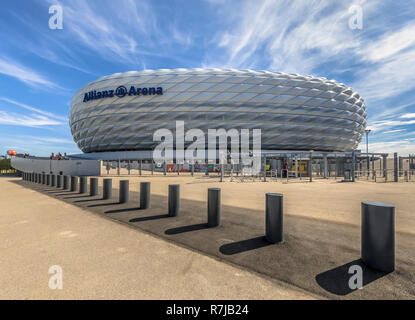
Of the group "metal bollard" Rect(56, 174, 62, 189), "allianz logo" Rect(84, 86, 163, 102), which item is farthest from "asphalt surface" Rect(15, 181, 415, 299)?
"allianz logo" Rect(84, 86, 163, 102)

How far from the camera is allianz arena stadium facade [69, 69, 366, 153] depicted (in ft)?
148

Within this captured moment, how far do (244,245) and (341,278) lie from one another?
1383mm

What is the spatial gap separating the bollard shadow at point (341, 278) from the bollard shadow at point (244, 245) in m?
1.06

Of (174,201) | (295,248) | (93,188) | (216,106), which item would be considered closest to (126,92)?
(216,106)

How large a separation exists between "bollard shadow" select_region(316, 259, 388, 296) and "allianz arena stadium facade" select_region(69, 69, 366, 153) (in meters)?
43.7

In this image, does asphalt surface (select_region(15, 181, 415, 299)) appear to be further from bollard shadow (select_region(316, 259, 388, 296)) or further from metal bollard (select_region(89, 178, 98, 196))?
metal bollard (select_region(89, 178, 98, 196))

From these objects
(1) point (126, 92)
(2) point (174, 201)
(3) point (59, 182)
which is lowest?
(3) point (59, 182)

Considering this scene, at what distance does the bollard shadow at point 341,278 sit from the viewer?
2.14 metres

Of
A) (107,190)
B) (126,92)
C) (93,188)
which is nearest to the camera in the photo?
(107,190)

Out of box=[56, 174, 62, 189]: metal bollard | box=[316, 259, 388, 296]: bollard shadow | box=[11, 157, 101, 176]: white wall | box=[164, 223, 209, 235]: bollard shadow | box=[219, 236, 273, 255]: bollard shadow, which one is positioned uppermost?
box=[11, 157, 101, 176]: white wall

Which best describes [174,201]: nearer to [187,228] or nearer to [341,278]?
[187,228]

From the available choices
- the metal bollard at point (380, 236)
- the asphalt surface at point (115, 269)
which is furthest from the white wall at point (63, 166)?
the metal bollard at point (380, 236)

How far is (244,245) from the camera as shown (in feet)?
11.0
